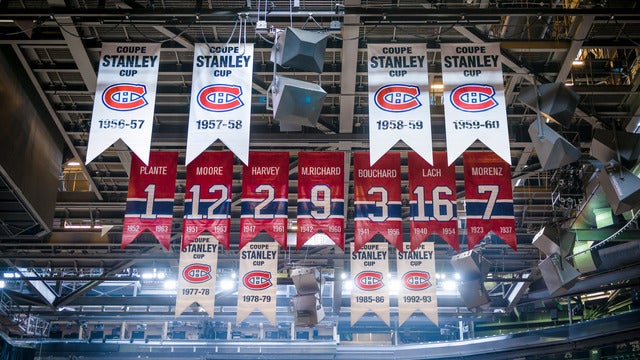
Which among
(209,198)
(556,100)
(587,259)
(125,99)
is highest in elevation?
(556,100)

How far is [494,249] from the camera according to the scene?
1886 centimetres

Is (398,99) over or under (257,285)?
over

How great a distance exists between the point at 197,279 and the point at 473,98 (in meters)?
7.08

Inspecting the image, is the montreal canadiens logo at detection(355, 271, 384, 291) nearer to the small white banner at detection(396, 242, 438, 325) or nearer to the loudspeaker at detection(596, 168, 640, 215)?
the small white banner at detection(396, 242, 438, 325)

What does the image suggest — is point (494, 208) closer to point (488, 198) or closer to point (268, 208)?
point (488, 198)

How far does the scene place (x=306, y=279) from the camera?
54.5 feet

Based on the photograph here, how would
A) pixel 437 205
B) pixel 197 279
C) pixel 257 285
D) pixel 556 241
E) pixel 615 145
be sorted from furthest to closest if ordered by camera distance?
pixel 257 285 < pixel 197 279 < pixel 556 241 < pixel 437 205 < pixel 615 145

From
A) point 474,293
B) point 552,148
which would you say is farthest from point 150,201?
point 474,293

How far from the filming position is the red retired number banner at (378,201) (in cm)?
1029

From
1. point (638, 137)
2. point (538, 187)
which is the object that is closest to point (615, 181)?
point (638, 137)

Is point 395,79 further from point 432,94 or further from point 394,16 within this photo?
point 432,94

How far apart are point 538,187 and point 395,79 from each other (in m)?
7.73

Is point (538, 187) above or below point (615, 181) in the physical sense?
above

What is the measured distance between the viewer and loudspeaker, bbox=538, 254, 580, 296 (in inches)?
463
